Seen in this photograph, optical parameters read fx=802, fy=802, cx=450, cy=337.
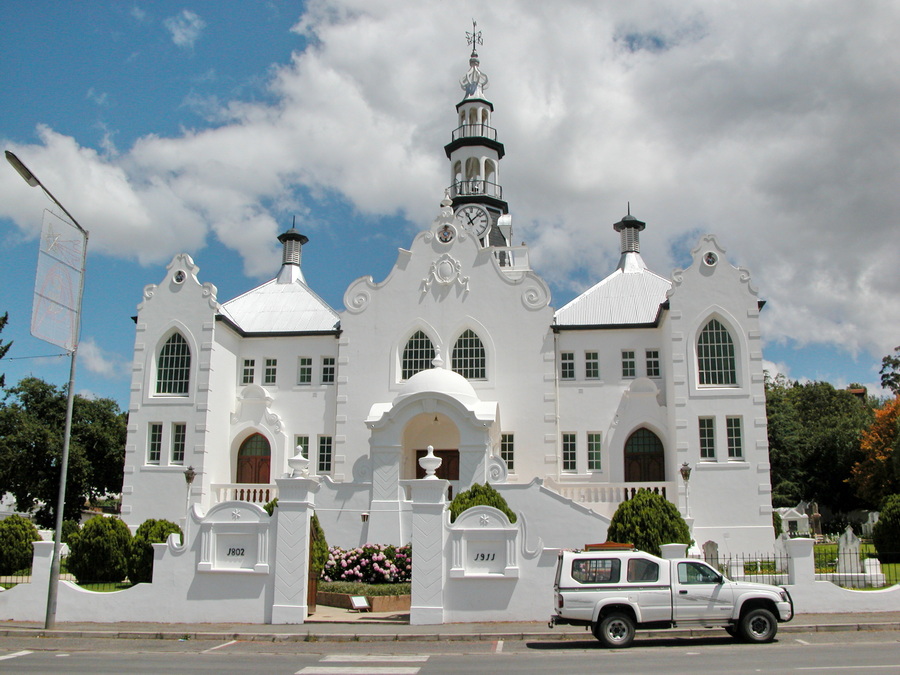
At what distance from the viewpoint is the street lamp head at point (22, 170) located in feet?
55.2

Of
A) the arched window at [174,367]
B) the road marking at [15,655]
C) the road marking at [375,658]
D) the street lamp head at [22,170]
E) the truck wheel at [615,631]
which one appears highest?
the street lamp head at [22,170]

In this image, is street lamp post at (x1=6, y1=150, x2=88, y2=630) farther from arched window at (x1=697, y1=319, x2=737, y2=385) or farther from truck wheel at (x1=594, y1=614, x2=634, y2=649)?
arched window at (x1=697, y1=319, x2=737, y2=385)

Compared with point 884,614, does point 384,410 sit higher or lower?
higher

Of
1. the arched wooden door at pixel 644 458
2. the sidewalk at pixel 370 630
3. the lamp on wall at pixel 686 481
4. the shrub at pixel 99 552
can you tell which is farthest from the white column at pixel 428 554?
the arched wooden door at pixel 644 458

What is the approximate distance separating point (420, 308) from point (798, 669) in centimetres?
2401

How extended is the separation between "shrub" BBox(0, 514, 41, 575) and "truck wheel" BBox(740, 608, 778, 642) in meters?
21.7

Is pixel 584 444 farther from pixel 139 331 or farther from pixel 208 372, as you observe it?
pixel 139 331

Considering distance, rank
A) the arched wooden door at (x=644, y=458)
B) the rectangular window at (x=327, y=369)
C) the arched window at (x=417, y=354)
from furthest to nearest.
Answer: the rectangular window at (x=327, y=369)
the arched window at (x=417, y=354)
the arched wooden door at (x=644, y=458)

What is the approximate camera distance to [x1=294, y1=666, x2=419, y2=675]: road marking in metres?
12.4

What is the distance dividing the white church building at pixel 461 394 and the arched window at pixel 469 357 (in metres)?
0.07

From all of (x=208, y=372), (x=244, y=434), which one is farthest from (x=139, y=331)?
(x=244, y=434)

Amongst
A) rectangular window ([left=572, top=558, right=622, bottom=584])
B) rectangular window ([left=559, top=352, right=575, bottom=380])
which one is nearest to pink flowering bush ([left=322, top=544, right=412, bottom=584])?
rectangular window ([left=572, top=558, right=622, bottom=584])

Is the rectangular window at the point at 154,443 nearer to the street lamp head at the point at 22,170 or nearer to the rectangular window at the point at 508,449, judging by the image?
the rectangular window at the point at 508,449

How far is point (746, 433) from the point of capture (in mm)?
30156
